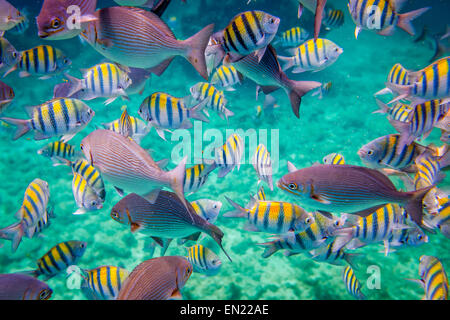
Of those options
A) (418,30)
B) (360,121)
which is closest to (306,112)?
(360,121)

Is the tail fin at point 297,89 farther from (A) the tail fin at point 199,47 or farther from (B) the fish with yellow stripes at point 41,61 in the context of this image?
(B) the fish with yellow stripes at point 41,61

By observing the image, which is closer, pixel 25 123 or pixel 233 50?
pixel 233 50

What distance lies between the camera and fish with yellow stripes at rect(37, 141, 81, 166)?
3834 millimetres

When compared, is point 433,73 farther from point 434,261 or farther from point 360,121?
point 360,121

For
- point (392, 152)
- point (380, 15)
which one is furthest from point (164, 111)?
point (380, 15)

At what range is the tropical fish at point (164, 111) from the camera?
3.34 meters

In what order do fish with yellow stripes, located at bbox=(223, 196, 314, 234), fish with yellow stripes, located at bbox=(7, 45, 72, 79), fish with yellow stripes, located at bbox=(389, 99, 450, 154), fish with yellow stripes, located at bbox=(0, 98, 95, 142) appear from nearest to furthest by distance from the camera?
fish with yellow stripes, located at bbox=(389, 99, 450, 154), fish with yellow stripes, located at bbox=(223, 196, 314, 234), fish with yellow stripes, located at bbox=(0, 98, 95, 142), fish with yellow stripes, located at bbox=(7, 45, 72, 79)

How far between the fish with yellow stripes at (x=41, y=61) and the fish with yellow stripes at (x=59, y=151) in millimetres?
1131

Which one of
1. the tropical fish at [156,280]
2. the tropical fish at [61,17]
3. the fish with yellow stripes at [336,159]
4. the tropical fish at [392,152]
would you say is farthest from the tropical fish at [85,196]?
the fish with yellow stripes at [336,159]

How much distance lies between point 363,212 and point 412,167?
1.00m

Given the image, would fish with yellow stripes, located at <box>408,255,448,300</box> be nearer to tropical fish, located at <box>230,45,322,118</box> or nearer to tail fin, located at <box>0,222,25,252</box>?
tropical fish, located at <box>230,45,322,118</box>

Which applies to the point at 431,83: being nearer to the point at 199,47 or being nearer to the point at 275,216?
the point at 275,216

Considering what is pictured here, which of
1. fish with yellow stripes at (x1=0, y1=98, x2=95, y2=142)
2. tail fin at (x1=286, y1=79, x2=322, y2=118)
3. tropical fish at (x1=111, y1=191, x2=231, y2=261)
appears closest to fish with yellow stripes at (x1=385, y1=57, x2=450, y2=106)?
tail fin at (x1=286, y1=79, x2=322, y2=118)
